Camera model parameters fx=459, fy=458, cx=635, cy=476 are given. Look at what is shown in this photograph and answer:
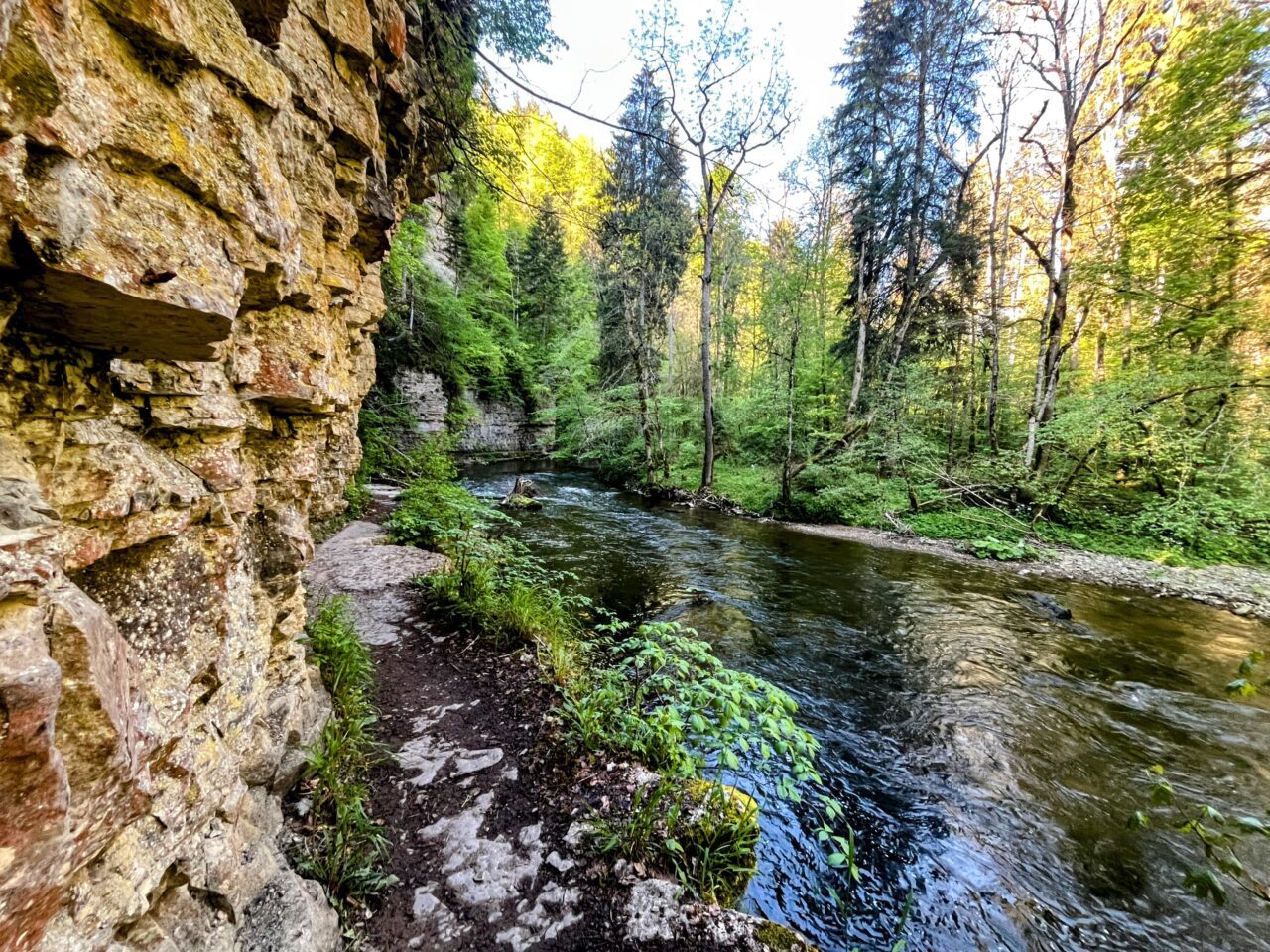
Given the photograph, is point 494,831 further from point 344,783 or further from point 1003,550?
point 1003,550

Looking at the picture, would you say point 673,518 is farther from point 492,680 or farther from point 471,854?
point 471,854

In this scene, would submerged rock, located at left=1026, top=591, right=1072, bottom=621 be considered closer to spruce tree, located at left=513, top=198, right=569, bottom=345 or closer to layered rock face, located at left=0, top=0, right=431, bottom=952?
layered rock face, located at left=0, top=0, right=431, bottom=952

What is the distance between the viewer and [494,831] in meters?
2.58

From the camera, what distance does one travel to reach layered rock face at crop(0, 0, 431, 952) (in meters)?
0.90

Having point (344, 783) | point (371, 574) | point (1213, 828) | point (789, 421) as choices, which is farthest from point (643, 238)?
point (1213, 828)

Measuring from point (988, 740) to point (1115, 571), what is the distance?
7.22 metres

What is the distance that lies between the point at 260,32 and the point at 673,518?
11502 millimetres

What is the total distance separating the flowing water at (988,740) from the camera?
274 cm

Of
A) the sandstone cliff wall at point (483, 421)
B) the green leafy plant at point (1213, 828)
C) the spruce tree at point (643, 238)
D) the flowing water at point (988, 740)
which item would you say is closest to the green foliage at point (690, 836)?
the flowing water at point (988, 740)

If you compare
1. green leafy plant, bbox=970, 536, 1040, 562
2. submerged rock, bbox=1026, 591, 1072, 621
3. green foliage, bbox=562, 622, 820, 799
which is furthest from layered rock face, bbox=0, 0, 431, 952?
green leafy plant, bbox=970, 536, 1040, 562

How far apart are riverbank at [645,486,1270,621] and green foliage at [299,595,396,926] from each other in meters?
10.5

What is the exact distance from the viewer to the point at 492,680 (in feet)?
13.0

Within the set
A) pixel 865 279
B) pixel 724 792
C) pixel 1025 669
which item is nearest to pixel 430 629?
pixel 724 792

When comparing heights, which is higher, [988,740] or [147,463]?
[147,463]
